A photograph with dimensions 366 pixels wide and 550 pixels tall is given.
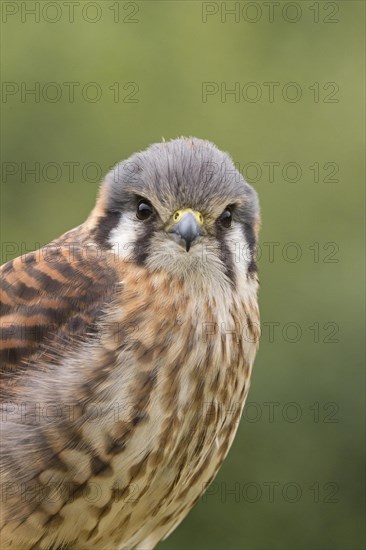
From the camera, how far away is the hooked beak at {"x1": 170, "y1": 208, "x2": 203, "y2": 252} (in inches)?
115

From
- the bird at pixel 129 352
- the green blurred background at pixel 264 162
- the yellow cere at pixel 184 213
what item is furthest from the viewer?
the green blurred background at pixel 264 162

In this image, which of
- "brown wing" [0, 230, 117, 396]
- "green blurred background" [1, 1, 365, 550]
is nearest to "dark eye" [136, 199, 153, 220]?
"brown wing" [0, 230, 117, 396]

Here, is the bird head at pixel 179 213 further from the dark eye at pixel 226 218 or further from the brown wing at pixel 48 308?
the brown wing at pixel 48 308

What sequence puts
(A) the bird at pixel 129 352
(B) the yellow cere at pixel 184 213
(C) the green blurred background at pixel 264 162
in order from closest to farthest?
1. (A) the bird at pixel 129 352
2. (B) the yellow cere at pixel 184 213
3. (C) the green blurred background at pixel 264 162

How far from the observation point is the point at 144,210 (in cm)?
305

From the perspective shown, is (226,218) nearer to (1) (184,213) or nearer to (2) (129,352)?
(1) (184,213)

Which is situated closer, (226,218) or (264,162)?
(226,218)

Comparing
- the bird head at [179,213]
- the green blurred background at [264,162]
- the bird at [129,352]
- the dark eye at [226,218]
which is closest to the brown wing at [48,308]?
the bird at [129,352]

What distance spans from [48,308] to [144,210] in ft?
1.21

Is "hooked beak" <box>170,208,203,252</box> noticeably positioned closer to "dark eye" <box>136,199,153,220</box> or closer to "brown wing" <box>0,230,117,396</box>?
"dark eye" <box>136,199,153,220</box>

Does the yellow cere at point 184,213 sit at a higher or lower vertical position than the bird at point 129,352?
higher

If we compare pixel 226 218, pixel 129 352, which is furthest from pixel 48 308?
pixel 226 218

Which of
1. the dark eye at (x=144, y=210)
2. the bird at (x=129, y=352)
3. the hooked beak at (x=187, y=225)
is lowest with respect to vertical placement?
the bird at (x=129, y=352)

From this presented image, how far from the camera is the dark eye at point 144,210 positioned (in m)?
3.04
